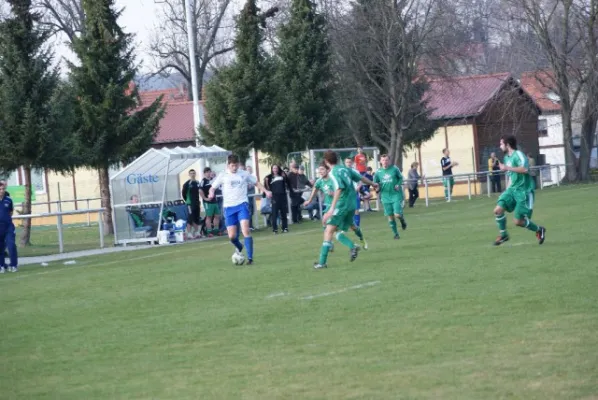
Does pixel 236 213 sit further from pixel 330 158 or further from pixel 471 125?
pixel 471 125

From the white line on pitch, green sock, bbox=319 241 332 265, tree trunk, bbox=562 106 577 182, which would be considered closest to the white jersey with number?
green sock, bbox=319 241 332 265

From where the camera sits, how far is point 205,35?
67.0 m

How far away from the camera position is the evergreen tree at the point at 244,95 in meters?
35.9

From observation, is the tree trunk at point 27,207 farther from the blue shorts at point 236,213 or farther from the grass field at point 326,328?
the blue shorts at point 236,213

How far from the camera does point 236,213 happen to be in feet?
58.7

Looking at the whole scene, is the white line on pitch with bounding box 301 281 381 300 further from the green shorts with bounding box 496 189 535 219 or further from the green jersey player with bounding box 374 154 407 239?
the green jersey player with bounding box 374 154 407 239

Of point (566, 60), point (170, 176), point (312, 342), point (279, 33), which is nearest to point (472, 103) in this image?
point (566, 60)

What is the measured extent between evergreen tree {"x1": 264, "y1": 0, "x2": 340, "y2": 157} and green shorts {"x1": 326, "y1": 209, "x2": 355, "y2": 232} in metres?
24.0

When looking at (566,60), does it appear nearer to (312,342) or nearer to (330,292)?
(330,292)

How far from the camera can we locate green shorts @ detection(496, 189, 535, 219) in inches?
664

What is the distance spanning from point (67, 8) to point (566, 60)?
28.1 meters

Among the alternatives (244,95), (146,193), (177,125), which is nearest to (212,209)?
(146,193)

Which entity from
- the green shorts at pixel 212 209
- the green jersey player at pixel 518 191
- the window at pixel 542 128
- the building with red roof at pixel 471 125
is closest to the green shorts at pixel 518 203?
the green jersey player at pixel 518 191

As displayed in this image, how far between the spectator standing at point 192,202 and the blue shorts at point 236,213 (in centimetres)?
1133
